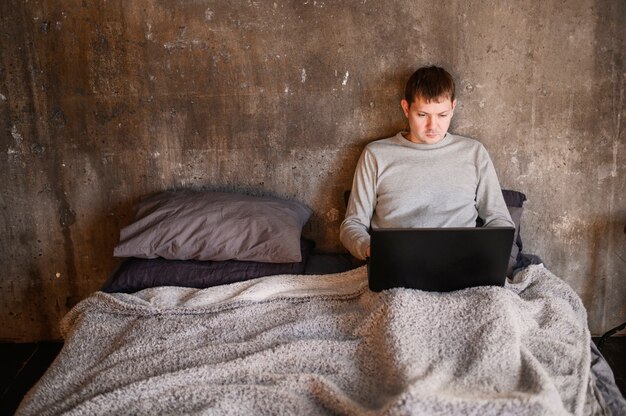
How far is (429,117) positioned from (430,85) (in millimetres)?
122

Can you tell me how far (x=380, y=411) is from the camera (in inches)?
44.9

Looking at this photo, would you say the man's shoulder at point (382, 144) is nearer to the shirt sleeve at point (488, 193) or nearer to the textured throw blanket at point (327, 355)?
the shirt sleeve at point (488, 193)

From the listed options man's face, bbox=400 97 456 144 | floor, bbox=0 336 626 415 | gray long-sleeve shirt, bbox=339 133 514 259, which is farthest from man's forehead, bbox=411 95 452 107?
floor, bbox=0 336 626 415

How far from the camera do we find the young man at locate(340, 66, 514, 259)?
201 cm

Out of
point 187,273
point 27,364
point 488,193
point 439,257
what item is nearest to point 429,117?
point 488,193

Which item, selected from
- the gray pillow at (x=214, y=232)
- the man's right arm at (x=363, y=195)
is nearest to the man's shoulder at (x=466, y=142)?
the man's right arm at (x=363, y=195)

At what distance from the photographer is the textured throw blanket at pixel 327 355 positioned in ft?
4.05

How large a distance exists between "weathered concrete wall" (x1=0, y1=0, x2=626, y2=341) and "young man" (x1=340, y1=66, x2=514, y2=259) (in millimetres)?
164

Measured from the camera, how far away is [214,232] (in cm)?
203

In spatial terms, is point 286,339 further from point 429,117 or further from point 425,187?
point 429,117

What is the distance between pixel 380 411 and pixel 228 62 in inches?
63.5

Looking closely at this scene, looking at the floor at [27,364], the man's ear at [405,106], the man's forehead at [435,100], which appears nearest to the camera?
the man's forehead at [435,100]

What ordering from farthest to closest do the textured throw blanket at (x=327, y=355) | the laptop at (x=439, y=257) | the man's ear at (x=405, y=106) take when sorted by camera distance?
the man's ear at (x=405, y=106)
the laptop at (x=439, y=257)
the textured throw blanket at (x=327, y=355)

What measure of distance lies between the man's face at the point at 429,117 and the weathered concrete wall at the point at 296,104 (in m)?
0.20
